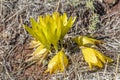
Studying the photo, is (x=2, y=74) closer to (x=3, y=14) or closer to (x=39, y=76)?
(x=39, y=76)

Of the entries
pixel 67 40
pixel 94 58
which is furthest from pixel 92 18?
pixel 94 58

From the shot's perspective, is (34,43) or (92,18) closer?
(34,43)

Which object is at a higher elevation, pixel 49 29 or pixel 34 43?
pixel 49 29

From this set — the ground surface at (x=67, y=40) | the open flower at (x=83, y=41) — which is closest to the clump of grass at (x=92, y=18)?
the ground surface at (x=67, y=40)

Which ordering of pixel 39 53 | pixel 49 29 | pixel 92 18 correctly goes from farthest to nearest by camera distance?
pixel 92 18 → pixel 39 53 → pixel 49 29

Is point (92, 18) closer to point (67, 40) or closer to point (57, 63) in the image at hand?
point (67, 40)

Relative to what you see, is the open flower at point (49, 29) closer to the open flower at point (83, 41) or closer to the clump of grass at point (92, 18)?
the open flower at point (83, 41)

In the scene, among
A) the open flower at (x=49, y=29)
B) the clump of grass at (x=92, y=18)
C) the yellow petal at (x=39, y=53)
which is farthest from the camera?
the clump of grass at (x=92, y=18)

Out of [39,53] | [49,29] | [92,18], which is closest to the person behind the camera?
[49,29]
